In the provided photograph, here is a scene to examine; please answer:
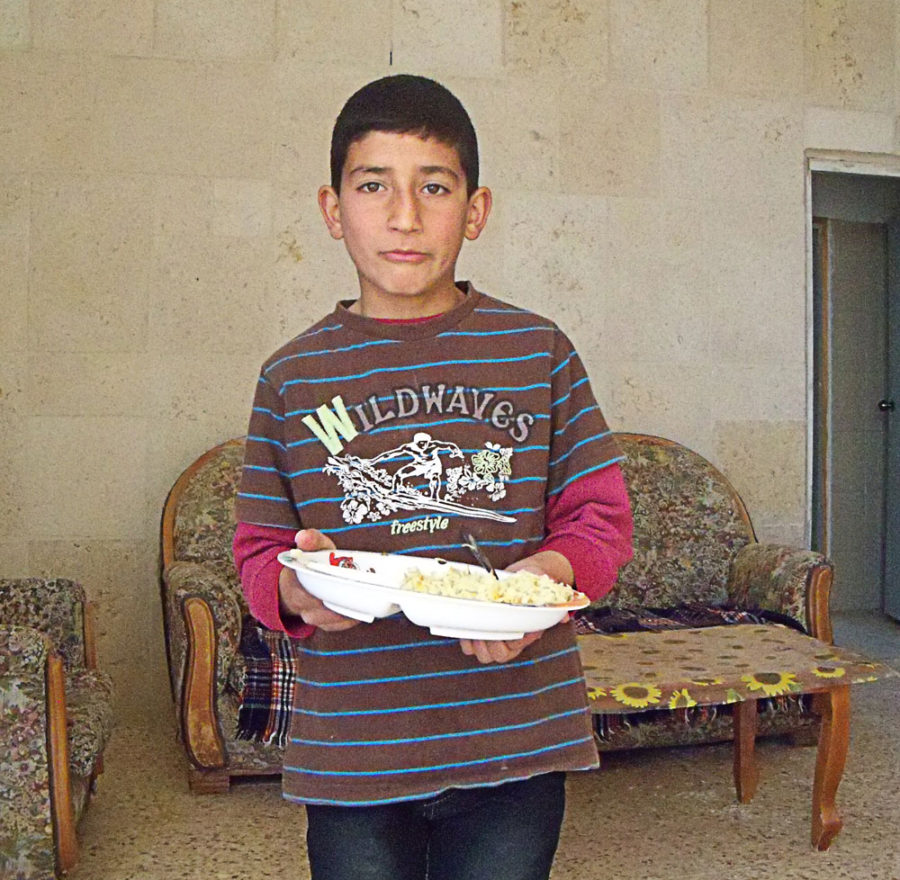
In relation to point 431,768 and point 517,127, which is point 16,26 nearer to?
point 517,127

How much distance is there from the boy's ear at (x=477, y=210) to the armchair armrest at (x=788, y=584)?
242cm

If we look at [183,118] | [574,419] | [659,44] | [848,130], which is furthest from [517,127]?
[574,419]

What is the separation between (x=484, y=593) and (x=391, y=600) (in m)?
0.08

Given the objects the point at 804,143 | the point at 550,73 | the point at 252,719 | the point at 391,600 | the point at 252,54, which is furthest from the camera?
the point at 804,143

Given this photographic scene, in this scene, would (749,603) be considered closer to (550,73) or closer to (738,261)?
(738,261)

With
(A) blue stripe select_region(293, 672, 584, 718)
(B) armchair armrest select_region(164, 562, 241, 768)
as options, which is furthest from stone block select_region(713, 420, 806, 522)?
(A) blue stripe select_region(293, 672, 584, 718)

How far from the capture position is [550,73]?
13.3 feet

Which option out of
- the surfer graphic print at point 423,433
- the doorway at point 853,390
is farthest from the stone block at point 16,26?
the doorway at point 853,390

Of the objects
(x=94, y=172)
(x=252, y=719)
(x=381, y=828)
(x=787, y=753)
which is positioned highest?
(x=94, y=172)

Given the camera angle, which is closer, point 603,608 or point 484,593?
point 484,593

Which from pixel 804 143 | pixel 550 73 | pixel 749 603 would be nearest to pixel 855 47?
pixel 804 143

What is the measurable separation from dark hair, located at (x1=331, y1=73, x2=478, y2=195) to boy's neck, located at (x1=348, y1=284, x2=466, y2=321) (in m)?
0.13

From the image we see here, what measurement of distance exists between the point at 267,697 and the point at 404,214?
202 centimetres

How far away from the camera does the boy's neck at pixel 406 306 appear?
114cm
